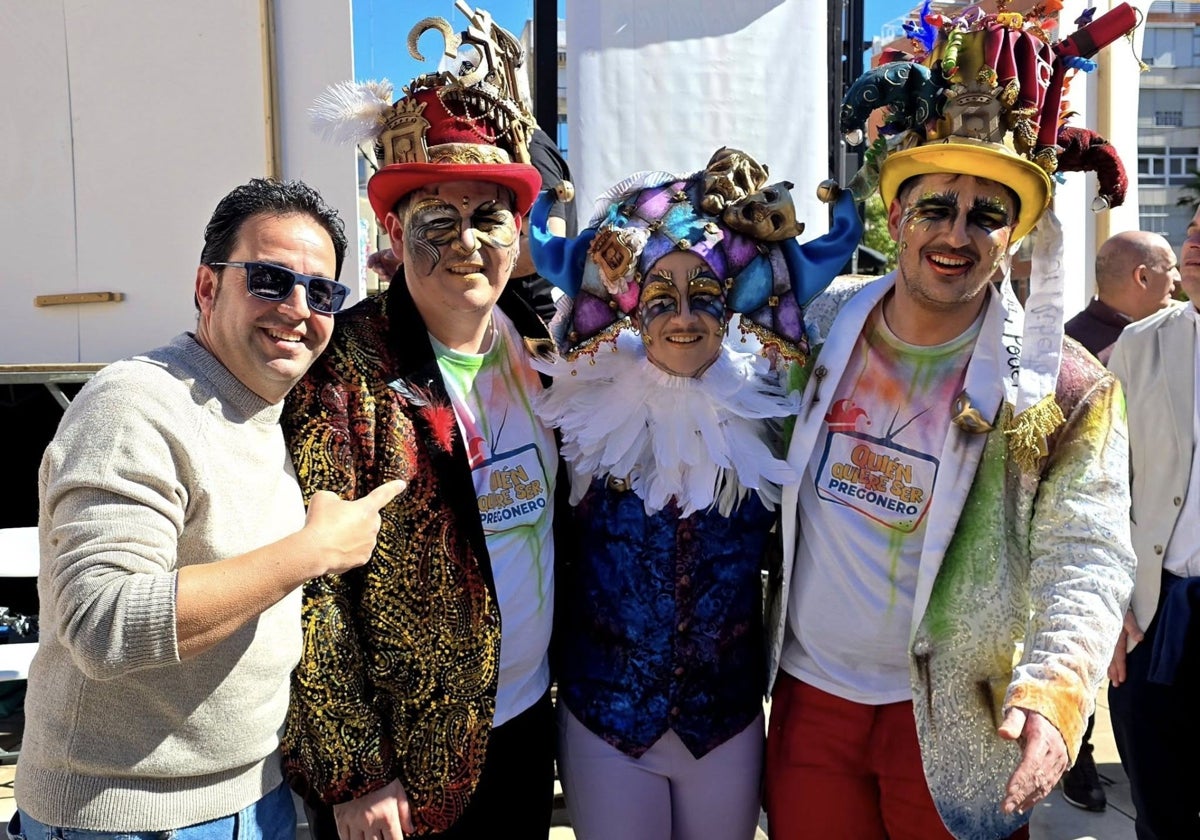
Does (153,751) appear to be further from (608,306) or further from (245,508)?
(608,306)

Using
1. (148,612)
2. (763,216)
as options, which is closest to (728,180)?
(763,216)

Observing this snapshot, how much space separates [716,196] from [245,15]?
319 centimetres

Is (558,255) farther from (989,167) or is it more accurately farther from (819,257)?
(989,167)

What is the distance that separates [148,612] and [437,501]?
73 cm

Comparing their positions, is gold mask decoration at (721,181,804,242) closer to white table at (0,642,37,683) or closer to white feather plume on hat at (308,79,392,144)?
white feather plume on hat at (308,79,392,144)

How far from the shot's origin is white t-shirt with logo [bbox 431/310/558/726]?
2.08 metres

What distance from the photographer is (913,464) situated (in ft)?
6.82

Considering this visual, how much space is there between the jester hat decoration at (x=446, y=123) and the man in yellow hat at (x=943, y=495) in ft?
2.51

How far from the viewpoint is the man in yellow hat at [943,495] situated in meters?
1.98

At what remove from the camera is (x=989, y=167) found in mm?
2061

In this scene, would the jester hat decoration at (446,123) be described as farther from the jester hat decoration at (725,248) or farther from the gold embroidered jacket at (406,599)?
the gold embroidered jacket at (406,599)

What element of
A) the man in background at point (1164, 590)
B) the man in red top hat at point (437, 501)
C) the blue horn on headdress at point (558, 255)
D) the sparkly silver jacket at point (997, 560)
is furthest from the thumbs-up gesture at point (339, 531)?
the man in background at point (1164, 590)

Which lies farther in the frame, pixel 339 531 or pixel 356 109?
pixel 356 109

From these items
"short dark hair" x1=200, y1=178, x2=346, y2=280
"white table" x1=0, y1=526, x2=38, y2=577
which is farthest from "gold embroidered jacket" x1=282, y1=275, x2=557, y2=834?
"white table" x1=0, y1=526, x2=38, y2=577
